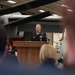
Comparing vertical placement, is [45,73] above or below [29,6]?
below

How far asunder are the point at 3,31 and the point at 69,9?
940 mm

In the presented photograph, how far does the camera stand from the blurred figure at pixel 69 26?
0.56 meters

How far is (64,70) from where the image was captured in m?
0.58

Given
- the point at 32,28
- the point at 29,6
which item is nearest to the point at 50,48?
the point at 29,6

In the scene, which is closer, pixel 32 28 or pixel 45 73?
pixel 45 73

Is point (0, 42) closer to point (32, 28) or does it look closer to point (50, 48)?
point (50, 48)

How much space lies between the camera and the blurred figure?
1.84 feet

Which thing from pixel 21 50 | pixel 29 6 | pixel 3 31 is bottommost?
pixel 21 50

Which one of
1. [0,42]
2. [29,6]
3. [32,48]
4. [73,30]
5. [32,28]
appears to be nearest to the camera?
[73,30]

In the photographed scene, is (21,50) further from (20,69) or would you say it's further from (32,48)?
(20,69)

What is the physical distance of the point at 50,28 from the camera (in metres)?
15.4

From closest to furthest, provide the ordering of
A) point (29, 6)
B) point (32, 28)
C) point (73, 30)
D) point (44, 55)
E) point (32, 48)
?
point (73, 30) < point (44, 55) < point (32, 48) < point (29, 6) < point (32, 28)

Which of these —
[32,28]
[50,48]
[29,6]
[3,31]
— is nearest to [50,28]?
[32,28]

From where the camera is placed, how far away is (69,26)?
0.56m
